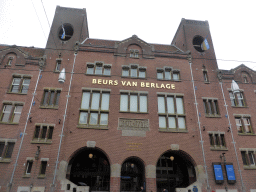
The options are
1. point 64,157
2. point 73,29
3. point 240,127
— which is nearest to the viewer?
point 64,157

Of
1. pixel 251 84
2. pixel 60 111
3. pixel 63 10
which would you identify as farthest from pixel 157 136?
pixel 63 10

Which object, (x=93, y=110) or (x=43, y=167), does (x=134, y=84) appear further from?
(x=43, y=167)

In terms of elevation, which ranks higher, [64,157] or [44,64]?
[44,64]

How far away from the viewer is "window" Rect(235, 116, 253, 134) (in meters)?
19.8

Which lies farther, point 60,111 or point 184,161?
point 184,161

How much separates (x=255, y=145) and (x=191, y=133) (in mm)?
7085

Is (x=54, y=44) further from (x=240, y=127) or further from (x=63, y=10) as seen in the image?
(x=240, y=127)

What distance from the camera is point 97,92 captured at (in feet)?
66.0

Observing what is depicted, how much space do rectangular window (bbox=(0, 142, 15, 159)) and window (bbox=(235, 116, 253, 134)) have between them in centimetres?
2420

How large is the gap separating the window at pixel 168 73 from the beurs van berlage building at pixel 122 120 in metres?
0.13

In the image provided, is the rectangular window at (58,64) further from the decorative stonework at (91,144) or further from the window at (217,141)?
the window at (217,141)

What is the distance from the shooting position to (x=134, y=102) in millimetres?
20031

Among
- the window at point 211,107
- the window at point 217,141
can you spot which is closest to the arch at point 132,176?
the window at point 217,141

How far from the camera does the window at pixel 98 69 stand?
69.7 feet
